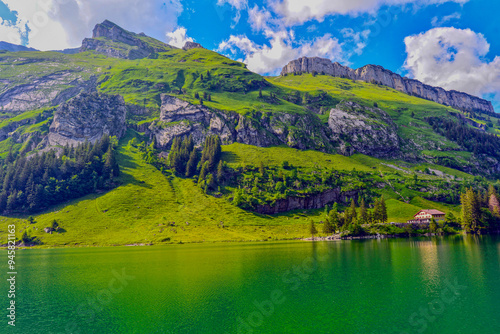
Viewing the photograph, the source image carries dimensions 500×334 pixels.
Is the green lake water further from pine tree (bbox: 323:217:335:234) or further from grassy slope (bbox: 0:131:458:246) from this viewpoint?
pine tree (bbox: 323:217:335:234)

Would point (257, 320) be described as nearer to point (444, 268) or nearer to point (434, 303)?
point (434, 303)

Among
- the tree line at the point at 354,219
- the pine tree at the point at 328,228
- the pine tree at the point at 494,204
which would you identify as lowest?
the pine tree at the point at 328,228

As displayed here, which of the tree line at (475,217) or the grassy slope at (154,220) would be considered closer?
the tree line at (475,217)

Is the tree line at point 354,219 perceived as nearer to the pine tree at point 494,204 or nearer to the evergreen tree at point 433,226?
the evergreen tree at point 433,226

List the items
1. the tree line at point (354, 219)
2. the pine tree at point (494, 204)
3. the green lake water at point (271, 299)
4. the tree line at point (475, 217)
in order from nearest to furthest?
the green lake water at point (271, 299), the tree line at point (475, 217), the tree line at point (354, 219), the pine tree at point (494, 204)

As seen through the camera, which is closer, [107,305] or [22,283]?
[107,305]

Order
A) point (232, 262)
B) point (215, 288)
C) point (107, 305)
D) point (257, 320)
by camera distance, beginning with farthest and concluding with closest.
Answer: point (232, 262)
point (215, 288)
point (107, 305)
point (257, 320)

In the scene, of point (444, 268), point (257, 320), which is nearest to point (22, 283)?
point (257, 320)

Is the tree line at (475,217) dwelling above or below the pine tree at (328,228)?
above

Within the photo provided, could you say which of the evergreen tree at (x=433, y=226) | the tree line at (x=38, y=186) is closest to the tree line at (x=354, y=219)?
the evergreen tree at (x=433, y=226)

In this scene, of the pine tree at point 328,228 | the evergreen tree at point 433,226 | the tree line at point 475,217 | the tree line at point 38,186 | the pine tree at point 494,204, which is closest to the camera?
the tree line at point 475,217

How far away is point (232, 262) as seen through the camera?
249ft

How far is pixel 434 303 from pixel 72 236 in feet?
529

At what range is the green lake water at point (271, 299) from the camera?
31406 mm
